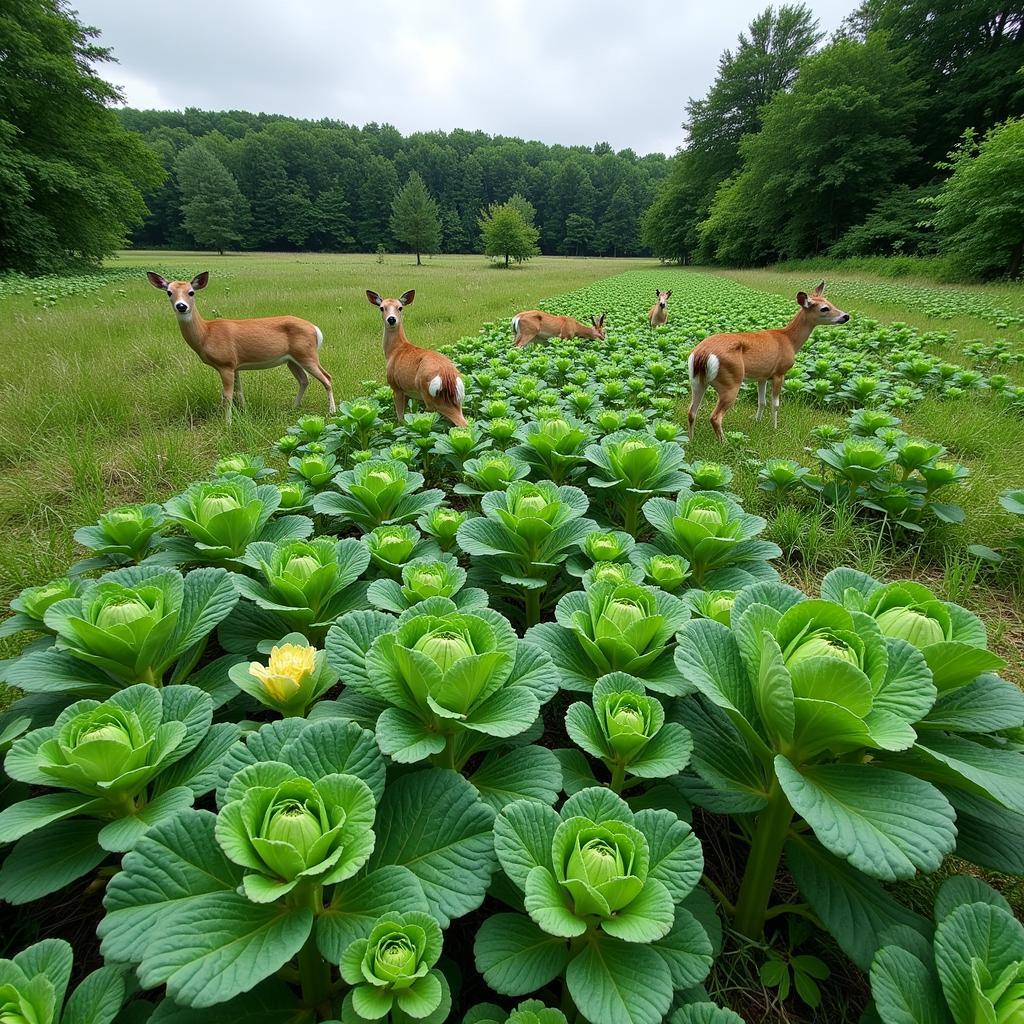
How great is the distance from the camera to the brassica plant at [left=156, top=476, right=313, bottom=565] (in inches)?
65.2

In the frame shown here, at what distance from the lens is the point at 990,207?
15.1 m

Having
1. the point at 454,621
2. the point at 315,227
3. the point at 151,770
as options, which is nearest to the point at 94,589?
the point at 151,770

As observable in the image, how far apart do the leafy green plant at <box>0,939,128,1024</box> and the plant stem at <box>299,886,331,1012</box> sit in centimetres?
24

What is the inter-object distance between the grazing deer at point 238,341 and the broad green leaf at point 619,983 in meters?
4.62

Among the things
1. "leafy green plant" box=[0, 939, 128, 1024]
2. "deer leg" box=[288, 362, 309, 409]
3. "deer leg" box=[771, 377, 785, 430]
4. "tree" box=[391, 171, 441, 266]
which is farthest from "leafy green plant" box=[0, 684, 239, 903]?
"tree" box=[391, 171, 441, 266]

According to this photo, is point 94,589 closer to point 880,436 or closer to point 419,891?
point 419,891

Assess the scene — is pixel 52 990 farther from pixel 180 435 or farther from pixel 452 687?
pixel 180 435

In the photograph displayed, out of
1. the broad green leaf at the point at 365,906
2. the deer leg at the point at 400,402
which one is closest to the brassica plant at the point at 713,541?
the broad green leaf at the point at 365,906

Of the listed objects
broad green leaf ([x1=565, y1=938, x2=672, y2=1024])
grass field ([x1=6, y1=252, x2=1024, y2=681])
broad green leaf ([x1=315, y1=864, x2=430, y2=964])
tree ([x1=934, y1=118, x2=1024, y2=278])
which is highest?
tree ([x1=934, y1=118, x2=1024, y2=278])

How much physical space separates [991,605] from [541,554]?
2019 mm

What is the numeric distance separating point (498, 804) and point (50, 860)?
2.71 feet

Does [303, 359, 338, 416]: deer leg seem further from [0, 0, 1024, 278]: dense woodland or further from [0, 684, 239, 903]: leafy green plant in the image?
[0, 0, 1024, 278]: dense woodland

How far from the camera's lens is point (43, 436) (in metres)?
3.63

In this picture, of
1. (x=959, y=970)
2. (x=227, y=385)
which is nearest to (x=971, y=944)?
(x=959, y=970)
